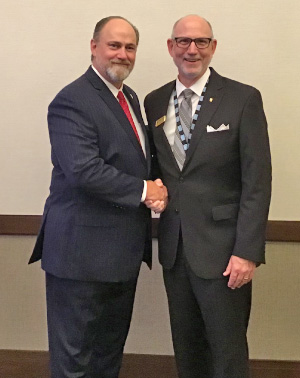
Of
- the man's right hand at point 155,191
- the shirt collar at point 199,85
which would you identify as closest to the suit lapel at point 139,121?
the man's right hand at point 155,191

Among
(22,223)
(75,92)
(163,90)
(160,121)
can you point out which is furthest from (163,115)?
(22,223)

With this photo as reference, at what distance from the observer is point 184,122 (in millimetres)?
1781

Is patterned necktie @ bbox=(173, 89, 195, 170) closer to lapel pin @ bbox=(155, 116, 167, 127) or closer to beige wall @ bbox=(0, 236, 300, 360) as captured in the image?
lapel pin @ bbox=(155, 116, 167, 127)

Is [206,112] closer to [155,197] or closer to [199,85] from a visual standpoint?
[199,85]

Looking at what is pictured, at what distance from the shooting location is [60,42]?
2260 mm

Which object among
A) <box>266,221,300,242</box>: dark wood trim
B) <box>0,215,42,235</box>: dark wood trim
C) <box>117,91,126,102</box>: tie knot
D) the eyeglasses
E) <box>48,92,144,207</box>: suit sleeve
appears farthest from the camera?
<box>0,215,42,235</box>: dark wood trim

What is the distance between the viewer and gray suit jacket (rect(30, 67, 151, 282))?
167cm

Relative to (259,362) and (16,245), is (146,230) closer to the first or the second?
(16,245)

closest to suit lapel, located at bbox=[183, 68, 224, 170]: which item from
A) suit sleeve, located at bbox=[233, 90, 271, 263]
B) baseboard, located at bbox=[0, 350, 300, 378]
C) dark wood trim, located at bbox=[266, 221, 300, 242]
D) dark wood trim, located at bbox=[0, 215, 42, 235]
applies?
suit sleeve, located at bbox=[233, 90, 271, 263]

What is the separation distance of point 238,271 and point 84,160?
0.66 m

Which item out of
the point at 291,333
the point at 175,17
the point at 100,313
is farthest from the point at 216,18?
the point at 291,333

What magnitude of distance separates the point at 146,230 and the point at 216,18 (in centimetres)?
101

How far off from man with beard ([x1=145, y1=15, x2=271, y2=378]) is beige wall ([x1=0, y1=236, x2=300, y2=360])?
1.79ft

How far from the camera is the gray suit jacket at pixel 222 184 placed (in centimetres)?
169
